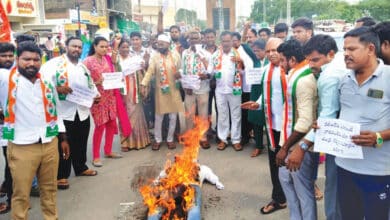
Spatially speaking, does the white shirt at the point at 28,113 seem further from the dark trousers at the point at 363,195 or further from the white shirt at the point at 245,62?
the white shirt at the point at 245,62

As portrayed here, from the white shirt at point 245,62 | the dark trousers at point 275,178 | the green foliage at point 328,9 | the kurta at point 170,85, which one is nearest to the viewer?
the dark trousers at point 275,178

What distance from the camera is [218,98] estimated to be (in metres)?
6.74

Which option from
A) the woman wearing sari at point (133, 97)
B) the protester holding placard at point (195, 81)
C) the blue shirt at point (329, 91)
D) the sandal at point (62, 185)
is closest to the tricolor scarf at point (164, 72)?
the protester holding placard at point (195, 81)

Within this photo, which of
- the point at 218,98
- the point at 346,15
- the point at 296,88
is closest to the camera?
the point at 296,88

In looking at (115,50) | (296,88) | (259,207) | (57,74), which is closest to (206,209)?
(259,207)

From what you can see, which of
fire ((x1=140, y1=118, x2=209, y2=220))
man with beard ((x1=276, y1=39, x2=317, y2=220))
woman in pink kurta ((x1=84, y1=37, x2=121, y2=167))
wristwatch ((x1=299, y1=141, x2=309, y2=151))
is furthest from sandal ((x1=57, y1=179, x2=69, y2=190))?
wristwatch ((x1=299, y1=141, x2=309, y2=151))

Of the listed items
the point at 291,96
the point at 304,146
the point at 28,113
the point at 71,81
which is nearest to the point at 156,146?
the point at 71,81

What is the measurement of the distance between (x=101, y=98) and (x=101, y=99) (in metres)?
0.02

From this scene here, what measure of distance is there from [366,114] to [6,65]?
3.87 metres

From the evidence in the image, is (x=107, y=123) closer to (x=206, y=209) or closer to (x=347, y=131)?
(x=206, y=209)

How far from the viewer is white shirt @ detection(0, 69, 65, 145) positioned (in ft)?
11.5

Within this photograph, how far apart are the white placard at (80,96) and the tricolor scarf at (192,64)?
82.1 inches

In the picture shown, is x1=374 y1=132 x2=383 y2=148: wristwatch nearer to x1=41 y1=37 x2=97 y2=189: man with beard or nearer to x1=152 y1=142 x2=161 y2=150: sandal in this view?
x1=41 y1=37 x2=97 y2=189: man with beard

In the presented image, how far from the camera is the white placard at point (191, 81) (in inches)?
258
